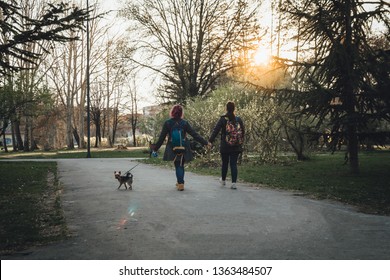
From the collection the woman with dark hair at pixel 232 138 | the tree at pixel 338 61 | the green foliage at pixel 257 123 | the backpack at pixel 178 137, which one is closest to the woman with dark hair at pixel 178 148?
the backpack at pixel 178 137

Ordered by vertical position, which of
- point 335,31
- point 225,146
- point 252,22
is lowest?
point 225,146

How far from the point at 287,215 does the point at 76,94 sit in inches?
1660

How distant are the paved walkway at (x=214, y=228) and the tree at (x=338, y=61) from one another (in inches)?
167

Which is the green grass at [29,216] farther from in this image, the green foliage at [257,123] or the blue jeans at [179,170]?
the green foliage at [257,123]

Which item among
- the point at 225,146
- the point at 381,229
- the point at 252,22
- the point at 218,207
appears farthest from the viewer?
the point at 252,22

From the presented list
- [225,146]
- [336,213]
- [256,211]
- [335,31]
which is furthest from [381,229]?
[335,31]

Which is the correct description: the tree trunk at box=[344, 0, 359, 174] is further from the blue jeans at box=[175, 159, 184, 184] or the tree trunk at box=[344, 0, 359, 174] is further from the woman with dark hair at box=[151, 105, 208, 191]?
the blue jeans at box=[175, 159, 184, 184]

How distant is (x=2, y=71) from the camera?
882cm

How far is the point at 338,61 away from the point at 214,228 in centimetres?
804

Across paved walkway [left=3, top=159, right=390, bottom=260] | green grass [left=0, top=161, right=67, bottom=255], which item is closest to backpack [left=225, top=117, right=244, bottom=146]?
paved walkway [left=3, top=159, right=390, bottom=260]

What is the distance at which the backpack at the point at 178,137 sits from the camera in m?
9.20

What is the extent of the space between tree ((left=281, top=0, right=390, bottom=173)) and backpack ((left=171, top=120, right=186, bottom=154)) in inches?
172

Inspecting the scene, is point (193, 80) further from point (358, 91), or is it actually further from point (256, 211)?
point (256, 211)

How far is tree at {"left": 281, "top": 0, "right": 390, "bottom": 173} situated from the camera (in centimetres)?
1112
